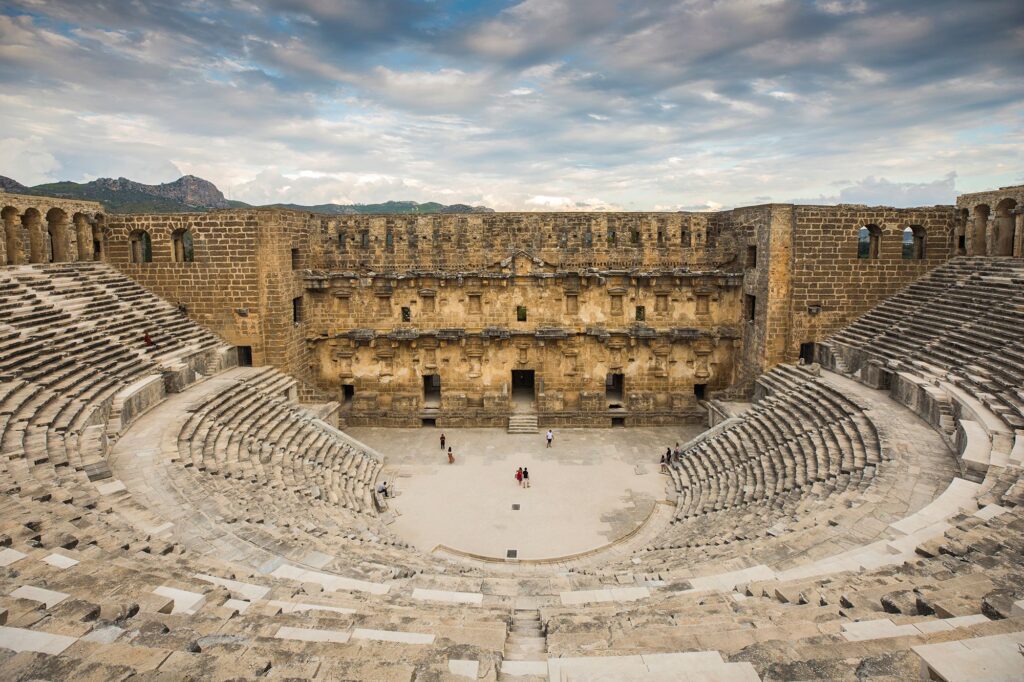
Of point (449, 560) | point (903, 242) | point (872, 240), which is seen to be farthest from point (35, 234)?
point (903, 242)

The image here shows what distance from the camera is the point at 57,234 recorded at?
1997 cm

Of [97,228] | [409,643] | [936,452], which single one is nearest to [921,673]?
[409,643]

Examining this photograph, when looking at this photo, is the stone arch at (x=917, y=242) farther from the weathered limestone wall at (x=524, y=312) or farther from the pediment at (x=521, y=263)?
the pediment at (x=521, y=263)

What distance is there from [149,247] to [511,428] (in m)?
16.1

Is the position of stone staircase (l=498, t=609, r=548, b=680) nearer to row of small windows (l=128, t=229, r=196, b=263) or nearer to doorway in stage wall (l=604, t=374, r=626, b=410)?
doorway in stage wall (l=604, t=374, r=626, b=410)

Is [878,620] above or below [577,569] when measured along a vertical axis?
above

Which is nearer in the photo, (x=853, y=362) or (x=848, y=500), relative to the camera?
(x=848, y=500)

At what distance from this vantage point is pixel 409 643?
5945 mm

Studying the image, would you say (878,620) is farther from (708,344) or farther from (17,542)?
(708,344)

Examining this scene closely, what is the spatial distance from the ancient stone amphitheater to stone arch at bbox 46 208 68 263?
0.09 meters

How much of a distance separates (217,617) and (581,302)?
19.1m

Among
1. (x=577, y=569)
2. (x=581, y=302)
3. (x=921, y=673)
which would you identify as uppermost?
(x=581, y=302)

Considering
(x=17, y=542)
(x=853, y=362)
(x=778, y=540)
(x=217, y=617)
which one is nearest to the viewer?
(x=217, y=617)

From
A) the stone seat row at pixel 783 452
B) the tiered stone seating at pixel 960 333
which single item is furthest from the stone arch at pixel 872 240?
the stone seat row at pixel 783 452
